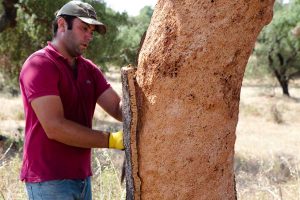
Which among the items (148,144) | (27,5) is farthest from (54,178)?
(27,5)

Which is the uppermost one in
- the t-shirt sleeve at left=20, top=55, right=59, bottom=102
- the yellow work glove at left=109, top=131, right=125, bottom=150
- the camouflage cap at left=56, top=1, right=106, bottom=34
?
the camouflage cap at left=56, top=1, right=106, bottom=34

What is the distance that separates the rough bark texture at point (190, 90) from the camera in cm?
220

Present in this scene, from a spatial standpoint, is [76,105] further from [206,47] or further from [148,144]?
[206,47]

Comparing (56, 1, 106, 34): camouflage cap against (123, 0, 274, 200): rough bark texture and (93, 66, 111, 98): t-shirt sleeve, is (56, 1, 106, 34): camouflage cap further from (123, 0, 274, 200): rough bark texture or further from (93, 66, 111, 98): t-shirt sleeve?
(123, 0, 274, 200): rough bark texture

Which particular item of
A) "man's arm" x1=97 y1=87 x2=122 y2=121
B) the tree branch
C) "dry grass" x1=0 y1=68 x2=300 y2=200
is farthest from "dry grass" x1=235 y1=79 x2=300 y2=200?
the tree branch

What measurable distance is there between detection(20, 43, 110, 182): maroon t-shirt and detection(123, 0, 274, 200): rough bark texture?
558mm

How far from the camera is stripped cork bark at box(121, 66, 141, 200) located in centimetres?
229

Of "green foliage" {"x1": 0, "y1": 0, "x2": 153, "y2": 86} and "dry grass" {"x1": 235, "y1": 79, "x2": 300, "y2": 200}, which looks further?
"green foliage" {"x1": 0, "y1": 0, "x2": 153, "y2": 86}

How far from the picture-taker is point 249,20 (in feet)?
7.37

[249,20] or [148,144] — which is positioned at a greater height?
[249,20]

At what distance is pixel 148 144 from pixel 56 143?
64 centimetres

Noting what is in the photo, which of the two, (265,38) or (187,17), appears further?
(265,38)

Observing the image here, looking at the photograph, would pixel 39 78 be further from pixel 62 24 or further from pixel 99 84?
pixel 99 84

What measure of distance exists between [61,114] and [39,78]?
198 millimetres
